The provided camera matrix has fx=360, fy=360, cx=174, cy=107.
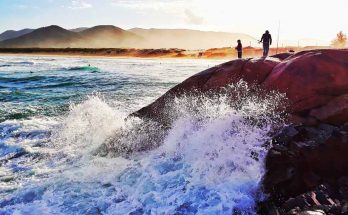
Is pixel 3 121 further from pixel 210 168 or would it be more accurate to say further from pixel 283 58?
pixel 283 58

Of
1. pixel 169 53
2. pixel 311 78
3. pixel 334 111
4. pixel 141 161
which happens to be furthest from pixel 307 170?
pixel 169 53

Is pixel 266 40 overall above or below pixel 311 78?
above

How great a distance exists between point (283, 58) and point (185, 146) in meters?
4.50

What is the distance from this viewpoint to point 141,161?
972 centimetres

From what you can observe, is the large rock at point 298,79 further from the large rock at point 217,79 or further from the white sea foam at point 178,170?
the white sea foam at point 178,170

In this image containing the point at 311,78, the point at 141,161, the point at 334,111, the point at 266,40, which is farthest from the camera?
the point at 266,40

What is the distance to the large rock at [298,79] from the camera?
9086 mm

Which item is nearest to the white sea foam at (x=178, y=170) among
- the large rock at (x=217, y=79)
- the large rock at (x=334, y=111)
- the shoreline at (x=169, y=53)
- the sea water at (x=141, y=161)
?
the sea water at (x=141, y=161)

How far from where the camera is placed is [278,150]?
7754mm

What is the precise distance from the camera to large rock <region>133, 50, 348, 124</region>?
9086mm

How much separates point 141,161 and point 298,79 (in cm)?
480

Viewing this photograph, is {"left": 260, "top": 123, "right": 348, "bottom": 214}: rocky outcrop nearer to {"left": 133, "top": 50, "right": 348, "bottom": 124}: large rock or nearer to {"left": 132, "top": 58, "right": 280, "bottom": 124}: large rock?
{"left": 133, "top": 50, "right": 348, "bottom": 124}: large rock

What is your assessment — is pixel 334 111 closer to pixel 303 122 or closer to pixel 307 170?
pixel 303 122

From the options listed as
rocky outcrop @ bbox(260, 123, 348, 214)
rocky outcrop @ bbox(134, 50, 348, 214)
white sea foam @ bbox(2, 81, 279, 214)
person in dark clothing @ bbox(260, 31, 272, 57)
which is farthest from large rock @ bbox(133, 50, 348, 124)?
person in dark clothing @ bbox(260, 31, 272, 57)
